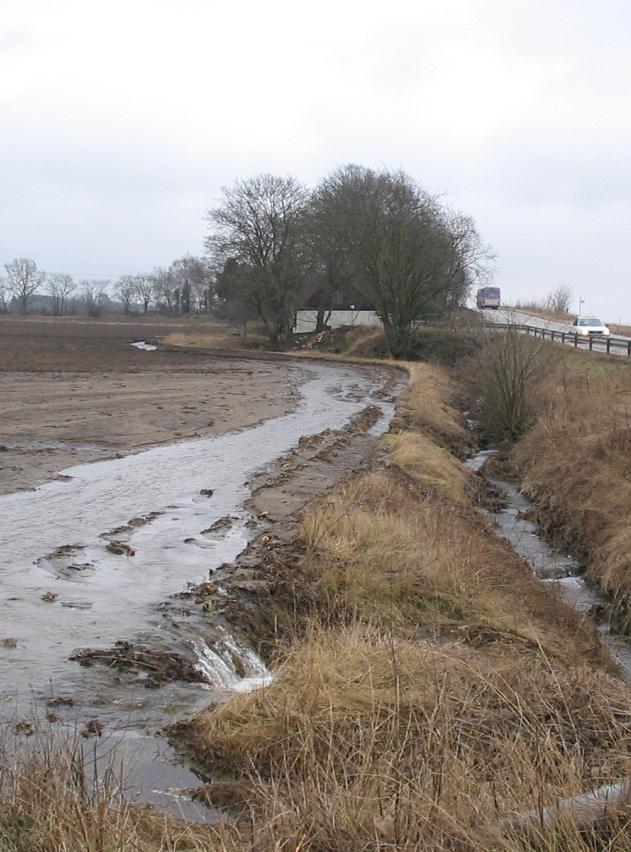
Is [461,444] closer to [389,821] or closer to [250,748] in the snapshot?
[250,748]

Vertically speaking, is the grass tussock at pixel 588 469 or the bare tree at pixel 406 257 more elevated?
the bare tree at pixel 406 257

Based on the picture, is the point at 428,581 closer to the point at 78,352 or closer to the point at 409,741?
the point at 409,741

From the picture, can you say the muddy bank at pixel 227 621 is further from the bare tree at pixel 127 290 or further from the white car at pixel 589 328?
the bare tree at pixel 127 290

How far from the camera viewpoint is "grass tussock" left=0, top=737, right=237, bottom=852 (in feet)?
15.9

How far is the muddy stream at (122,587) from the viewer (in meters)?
8.03

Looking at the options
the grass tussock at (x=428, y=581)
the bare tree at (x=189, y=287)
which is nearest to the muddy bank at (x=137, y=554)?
the grass tussock at (x=428, y=581)

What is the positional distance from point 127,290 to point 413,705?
593ft

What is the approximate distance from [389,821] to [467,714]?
2.20 metres

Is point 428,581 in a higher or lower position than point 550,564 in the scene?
higher

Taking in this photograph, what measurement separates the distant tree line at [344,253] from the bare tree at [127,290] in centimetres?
10475

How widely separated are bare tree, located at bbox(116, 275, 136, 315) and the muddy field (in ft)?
382

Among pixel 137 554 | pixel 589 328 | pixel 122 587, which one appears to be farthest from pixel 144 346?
pixel 122 587

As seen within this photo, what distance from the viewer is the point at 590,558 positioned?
15.9m

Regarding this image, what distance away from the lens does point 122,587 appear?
11.8 meters
